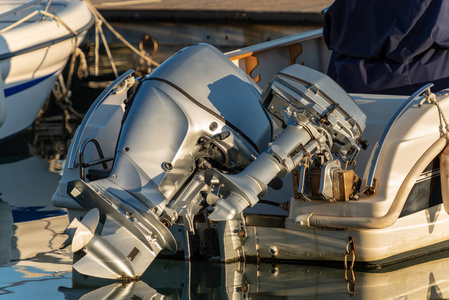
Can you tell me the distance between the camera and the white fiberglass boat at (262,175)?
4.18 m

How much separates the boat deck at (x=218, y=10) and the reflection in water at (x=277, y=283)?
5525mm

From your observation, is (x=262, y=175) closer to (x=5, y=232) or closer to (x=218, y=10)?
(x=5, y=232)

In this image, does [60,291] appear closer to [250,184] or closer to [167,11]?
[250,184]

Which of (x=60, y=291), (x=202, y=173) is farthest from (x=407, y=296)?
(x=60, y=291)

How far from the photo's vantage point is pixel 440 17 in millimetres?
5023

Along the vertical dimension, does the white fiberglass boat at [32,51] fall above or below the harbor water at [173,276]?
above

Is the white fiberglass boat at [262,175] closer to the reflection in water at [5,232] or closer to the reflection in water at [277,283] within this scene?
the reflection in water at [277,283]

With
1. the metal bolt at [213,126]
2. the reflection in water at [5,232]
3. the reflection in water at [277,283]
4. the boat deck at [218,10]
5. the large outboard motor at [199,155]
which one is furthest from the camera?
the boat deck at [218,10]

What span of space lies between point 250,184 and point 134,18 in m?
7.05

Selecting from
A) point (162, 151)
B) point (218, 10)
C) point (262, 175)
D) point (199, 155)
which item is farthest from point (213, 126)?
point (218, 10)

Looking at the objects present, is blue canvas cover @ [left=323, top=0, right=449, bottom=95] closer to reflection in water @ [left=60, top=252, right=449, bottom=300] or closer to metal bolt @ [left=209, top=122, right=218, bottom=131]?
reflection in water @ [left=60, top=252, right=449, bottom=300]

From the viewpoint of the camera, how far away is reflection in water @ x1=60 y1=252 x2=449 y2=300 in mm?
4273

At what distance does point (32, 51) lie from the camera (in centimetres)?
750

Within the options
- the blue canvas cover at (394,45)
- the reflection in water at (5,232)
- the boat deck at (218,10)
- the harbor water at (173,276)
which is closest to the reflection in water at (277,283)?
the harbor water at (173,276)
